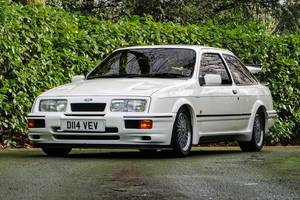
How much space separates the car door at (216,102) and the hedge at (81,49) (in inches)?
114

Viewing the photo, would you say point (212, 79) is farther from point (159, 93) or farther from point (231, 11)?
point (231, 11)

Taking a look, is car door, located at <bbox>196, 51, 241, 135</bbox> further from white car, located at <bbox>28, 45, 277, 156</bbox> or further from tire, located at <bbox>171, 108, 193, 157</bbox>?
tire, located at <bbox>171, 108, 193, 157</bbox>

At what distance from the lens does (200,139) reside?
11.7 meters

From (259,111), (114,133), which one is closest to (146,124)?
(114,133)

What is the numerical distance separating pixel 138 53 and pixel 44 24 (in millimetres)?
2535

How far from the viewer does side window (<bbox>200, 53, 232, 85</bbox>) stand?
1217cm

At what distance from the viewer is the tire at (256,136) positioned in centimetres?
1325

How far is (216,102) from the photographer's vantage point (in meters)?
12.0

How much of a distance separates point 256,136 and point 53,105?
388 cm

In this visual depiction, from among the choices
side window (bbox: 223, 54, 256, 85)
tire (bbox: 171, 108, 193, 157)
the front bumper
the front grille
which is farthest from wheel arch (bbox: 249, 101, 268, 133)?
the front grille

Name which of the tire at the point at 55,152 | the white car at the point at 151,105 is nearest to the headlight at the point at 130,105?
the white car at the point at 151,105

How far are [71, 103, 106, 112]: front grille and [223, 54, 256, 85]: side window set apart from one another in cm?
309

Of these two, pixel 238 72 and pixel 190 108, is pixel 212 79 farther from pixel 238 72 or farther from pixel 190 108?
pixel 238 72

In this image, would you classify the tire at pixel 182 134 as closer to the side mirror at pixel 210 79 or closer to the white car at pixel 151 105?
the white car at pixel 151 105
